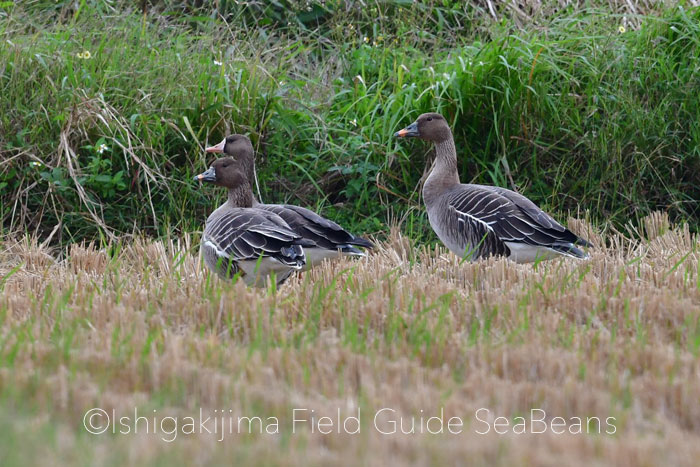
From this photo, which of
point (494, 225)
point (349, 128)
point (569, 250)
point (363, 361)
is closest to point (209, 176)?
point (494, 225)

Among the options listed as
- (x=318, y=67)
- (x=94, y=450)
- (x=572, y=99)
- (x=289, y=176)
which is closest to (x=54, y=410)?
(x=94, y=450)

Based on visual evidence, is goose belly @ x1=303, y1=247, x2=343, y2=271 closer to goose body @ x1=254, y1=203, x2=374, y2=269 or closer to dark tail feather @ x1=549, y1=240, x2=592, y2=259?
goose body @ x1=254, y1=203, x2=374, y2=269

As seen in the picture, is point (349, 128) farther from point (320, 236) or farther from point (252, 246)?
point (252, 246)

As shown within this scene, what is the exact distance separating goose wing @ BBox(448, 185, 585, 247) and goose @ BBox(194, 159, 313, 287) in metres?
1.27

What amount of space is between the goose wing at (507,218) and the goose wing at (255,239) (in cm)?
130

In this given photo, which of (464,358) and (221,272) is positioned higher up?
(464,358)

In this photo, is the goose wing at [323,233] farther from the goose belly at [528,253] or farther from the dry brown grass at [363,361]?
the goose belly at [528,253]

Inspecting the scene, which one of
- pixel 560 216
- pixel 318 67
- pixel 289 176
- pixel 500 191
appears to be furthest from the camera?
pixel 318 67

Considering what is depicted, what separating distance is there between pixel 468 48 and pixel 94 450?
592 cm

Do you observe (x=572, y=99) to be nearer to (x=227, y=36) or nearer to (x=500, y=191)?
(x=500, y=191)

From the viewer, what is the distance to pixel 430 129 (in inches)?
250

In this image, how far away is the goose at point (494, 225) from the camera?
548 cm

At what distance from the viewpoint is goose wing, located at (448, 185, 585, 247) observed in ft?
18.0

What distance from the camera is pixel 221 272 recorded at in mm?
5105
